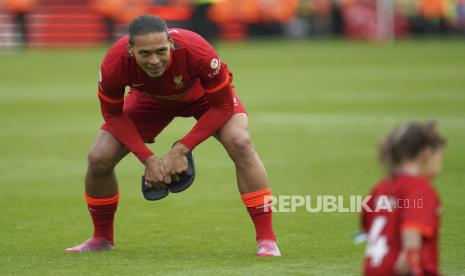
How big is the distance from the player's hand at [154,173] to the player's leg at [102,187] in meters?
0.34

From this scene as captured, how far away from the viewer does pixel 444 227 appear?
8.25 meters

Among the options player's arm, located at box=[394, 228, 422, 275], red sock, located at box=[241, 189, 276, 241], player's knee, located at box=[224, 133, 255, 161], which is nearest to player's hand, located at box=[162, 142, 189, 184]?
player's knee, located at box=[224, 133, 255, 161]

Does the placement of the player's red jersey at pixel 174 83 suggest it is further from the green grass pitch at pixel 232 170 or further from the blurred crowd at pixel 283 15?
the blurred crowd at pixel 283 15

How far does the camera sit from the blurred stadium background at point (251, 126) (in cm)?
746

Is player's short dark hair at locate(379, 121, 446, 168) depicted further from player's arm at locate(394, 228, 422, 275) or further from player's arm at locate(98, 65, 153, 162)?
player's arm at locate(98, 65, 153, 162)

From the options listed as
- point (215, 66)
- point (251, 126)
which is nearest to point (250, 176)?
point (215, 66)

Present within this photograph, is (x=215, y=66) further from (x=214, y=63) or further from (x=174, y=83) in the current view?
(x=174, y=83)

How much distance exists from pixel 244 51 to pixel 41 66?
296 inches

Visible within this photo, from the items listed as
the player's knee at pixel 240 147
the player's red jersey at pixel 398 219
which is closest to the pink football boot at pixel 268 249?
the player's knee at pixel 240 147

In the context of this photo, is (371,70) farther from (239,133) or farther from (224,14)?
(239,133)

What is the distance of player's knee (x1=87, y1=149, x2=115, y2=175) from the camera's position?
7277 mm

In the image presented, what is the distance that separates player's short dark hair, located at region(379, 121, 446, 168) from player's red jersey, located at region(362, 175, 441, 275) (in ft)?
0.31

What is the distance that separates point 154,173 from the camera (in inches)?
277

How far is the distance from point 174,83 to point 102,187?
97 cm
